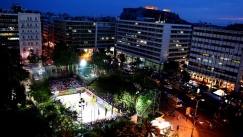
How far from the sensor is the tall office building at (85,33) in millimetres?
95188

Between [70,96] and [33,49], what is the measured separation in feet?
A: 142

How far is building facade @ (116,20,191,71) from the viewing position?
7662cm

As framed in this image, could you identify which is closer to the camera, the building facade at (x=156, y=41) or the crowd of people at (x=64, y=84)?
the crowd of people at (x=64, y=84)

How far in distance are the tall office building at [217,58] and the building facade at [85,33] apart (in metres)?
45.0

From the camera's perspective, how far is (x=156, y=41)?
7800 centimetres

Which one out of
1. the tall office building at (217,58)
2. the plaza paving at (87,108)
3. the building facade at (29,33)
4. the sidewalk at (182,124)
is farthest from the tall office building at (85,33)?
the sidewalk at (182,124)

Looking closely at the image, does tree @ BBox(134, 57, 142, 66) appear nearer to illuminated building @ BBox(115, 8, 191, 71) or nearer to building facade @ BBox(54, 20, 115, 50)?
illuminated building @ BBox(115, 8, 191, 71)

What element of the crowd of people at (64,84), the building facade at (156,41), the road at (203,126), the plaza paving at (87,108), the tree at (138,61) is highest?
the building facade at (156,41)

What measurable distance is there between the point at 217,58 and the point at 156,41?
2142 cm

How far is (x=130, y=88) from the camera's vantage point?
41.4 metres

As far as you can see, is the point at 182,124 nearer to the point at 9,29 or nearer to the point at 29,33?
the point at 29,33

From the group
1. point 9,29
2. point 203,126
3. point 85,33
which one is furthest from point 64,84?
point 85,33

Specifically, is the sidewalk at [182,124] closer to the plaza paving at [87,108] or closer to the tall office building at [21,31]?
the plaza paving at [87,108]

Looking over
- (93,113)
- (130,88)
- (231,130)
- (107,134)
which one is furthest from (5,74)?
(231,130)
